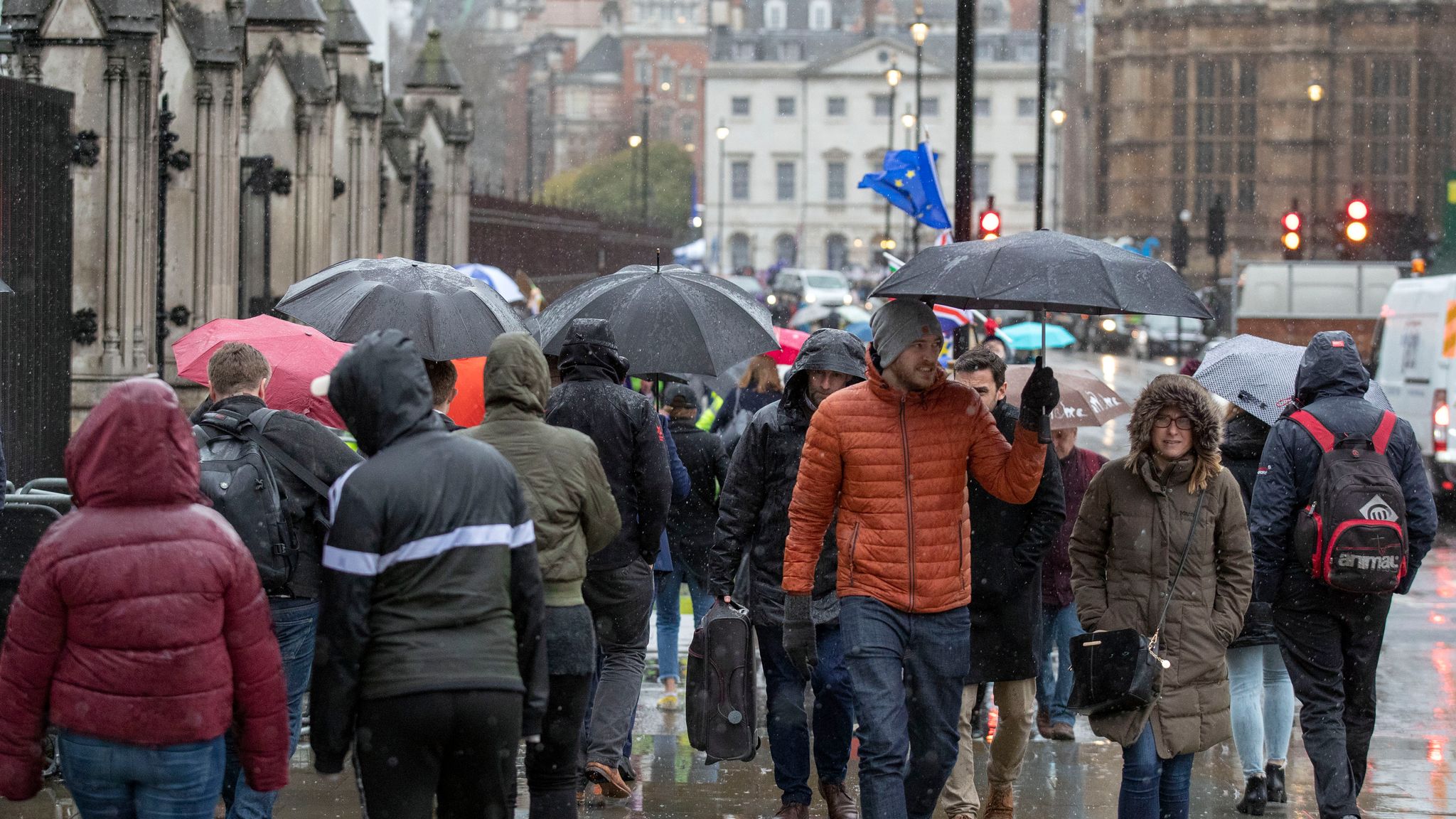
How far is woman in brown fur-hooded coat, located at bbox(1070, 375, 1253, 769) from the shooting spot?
603 centimetres

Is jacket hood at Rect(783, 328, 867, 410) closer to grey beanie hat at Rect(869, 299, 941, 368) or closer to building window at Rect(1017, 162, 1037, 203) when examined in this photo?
grey beanie hat at Rect(869, 299, 941, 368)

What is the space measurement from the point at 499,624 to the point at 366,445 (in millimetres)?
569

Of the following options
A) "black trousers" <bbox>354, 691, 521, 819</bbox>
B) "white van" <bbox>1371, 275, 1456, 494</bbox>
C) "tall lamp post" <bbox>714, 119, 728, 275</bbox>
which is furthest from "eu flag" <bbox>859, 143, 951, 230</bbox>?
"tall lamp post" <bbox>714, 119, 728, 275</bbox>

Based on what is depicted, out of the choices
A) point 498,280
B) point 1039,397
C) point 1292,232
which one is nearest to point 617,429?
point 1039,397

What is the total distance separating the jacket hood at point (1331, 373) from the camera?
6738mm

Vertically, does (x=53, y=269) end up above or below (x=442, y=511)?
above

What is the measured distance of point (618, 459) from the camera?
21.6 feet

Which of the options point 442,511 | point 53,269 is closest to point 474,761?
point 442,511

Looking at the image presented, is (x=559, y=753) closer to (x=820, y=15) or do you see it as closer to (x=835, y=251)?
(x=835, y=251)

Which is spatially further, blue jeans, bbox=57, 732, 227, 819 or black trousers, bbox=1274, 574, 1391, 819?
black trousers, bbox=1274, 574, 1391, 819

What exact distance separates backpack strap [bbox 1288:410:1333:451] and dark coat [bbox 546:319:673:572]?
2.36 m

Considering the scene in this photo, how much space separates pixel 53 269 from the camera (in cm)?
1143

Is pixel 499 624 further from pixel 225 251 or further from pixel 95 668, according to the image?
Answer: pixel 225 251

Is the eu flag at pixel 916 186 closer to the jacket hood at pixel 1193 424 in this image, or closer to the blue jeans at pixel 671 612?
the blue jeans at pixel 671 612
